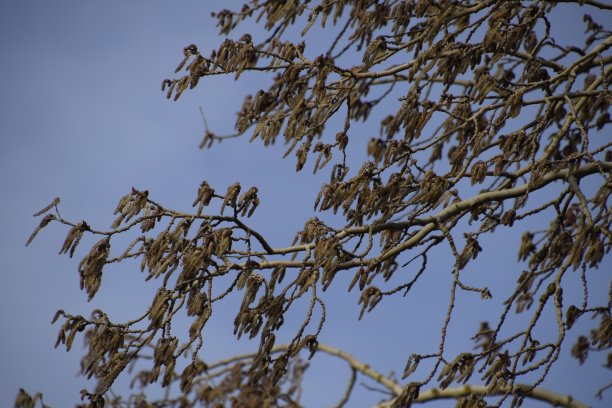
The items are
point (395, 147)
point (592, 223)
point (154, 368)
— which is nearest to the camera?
point (154, 368)

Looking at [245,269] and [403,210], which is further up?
[403,210]

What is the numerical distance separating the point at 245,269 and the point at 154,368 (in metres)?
0.73

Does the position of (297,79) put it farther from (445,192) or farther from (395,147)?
(445,192)

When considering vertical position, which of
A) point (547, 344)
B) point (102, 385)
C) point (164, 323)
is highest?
point (547, 344)

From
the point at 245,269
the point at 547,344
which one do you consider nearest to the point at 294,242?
the point at 245,269

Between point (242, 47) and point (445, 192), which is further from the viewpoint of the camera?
point (242, 47)

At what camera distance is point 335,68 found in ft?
15.1

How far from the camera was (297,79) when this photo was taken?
4.82 m

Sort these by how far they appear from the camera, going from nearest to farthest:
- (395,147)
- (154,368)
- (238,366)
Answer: (154,368) → (395,147) → (238,366)

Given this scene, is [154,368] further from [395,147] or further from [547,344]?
[547,344]

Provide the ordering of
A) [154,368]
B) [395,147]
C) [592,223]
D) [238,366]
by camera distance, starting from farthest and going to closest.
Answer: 1. [238,366]
2. [592,223]
3. [395,147]
4. [154,368]

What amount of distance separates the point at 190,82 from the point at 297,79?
669mm

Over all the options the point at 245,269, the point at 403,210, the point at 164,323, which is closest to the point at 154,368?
the point at 164,323

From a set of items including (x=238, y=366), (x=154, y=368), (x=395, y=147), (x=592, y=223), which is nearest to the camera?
(x=154, y=368)
